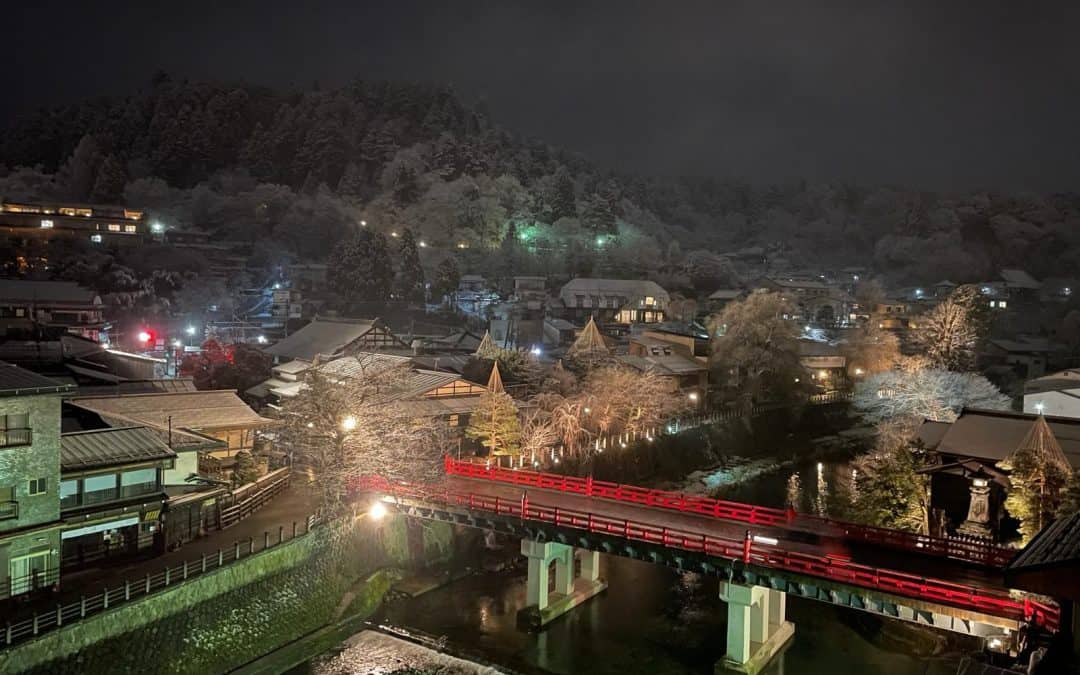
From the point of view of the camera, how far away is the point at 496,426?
31.1m

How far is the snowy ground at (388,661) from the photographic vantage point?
1823cm

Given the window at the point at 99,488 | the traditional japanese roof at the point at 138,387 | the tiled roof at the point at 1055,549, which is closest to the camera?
the tiled roof at the point at 1055,549

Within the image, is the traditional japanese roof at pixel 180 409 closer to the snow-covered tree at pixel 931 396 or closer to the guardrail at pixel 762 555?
the guardrail at pixel 762 555

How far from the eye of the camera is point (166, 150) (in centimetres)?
9062

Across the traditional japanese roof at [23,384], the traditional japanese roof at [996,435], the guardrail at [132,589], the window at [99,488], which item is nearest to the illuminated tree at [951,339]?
the traditional japanese roof at [996,435]

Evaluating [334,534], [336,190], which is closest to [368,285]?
[336,190]

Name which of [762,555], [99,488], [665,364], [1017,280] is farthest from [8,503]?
[1017,280]

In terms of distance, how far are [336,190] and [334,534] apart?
7820 cm

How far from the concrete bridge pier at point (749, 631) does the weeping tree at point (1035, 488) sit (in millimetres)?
7589

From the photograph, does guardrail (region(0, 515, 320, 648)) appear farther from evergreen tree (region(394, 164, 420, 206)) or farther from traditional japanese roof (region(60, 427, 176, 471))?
evergreen tree (region(394, 164, 420, 206))

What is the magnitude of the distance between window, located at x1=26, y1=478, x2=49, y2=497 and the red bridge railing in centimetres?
1244

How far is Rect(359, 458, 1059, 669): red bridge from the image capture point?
587 inches

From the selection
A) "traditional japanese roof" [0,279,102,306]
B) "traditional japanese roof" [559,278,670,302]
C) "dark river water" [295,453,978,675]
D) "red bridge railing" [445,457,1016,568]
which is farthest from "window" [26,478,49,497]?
"traditional japanese roof" [559,278,670,302]

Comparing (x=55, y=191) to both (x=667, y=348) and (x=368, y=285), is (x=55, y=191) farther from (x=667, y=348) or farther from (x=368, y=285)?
(x=667, y=348)
